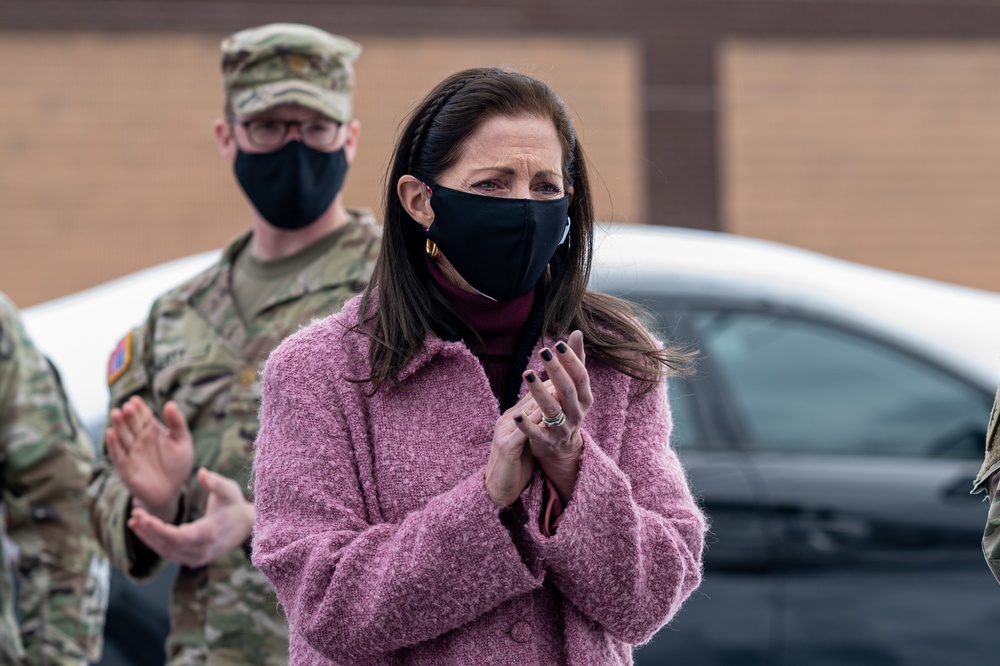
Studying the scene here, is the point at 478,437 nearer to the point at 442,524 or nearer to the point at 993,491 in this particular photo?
the point at 442,524

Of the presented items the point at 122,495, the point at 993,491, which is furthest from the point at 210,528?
the point at 993,491

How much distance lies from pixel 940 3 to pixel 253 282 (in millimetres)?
16449

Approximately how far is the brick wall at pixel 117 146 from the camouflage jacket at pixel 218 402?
39.9 ft

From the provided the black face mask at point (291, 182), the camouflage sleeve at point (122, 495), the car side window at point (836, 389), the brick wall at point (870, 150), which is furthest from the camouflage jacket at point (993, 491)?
the brick wall at point (870, 150)

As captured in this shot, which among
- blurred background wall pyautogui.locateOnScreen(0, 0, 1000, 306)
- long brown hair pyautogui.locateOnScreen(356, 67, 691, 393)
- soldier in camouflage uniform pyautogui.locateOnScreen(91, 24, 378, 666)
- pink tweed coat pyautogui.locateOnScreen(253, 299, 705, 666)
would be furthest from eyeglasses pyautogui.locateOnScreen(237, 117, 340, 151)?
blurred background wall pyautogui.locateOnScreen(0, 0, 1000, 306)

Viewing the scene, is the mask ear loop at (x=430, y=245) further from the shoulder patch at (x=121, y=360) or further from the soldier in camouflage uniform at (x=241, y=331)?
the shoulder patch at (x=121, y=360)

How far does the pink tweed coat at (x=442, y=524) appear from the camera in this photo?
2.02 metres

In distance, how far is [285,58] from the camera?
10.8 feet

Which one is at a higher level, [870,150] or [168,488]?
[168,488]

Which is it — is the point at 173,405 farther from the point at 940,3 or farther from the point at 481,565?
the point at 940,3

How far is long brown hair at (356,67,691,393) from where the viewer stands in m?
2.23

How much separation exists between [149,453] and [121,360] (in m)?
0.40

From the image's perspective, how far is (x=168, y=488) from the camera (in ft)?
9.96

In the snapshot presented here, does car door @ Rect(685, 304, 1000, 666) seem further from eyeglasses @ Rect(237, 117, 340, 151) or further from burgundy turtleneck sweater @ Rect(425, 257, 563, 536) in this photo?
burgundy turtleneck sweater @ Rect(425, 257, 563, 536)
